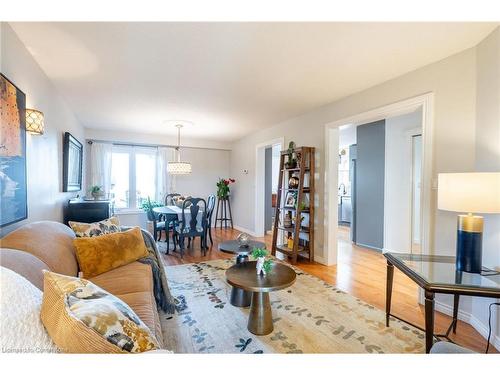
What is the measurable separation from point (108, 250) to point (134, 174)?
431cm

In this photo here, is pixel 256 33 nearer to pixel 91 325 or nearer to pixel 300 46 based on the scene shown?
pixel 300 46

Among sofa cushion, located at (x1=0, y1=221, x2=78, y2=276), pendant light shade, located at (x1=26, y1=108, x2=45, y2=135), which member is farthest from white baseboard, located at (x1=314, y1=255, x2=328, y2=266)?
pendant light shade, located at (x1=26, y1=108, x2=45, y2=135)

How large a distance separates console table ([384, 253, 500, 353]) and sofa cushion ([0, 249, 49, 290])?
6.98 ft

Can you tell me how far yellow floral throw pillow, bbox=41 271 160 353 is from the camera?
2.37 ft

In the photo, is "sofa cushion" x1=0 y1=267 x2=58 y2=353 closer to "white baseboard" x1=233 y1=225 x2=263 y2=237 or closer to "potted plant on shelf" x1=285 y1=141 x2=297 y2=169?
"potted plant on shelf" x1=285 y1=141 x2=297 y2=169

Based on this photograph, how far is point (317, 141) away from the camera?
3.81m

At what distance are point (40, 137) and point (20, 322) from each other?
2219 millimetres

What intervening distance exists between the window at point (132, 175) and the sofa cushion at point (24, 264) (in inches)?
185

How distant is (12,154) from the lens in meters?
1.66

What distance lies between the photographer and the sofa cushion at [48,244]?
143cm

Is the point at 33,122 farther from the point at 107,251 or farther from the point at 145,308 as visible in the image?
the point at 145,308

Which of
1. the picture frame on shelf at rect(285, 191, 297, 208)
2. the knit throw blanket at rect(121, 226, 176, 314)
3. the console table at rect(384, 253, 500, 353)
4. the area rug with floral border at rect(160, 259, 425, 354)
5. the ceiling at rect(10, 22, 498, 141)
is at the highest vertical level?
the ceiling at rect(10, 22, 498, 141)

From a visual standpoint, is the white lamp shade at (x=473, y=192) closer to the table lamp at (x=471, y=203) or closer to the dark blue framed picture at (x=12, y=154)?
the table lamp at (x=471, y=203)
